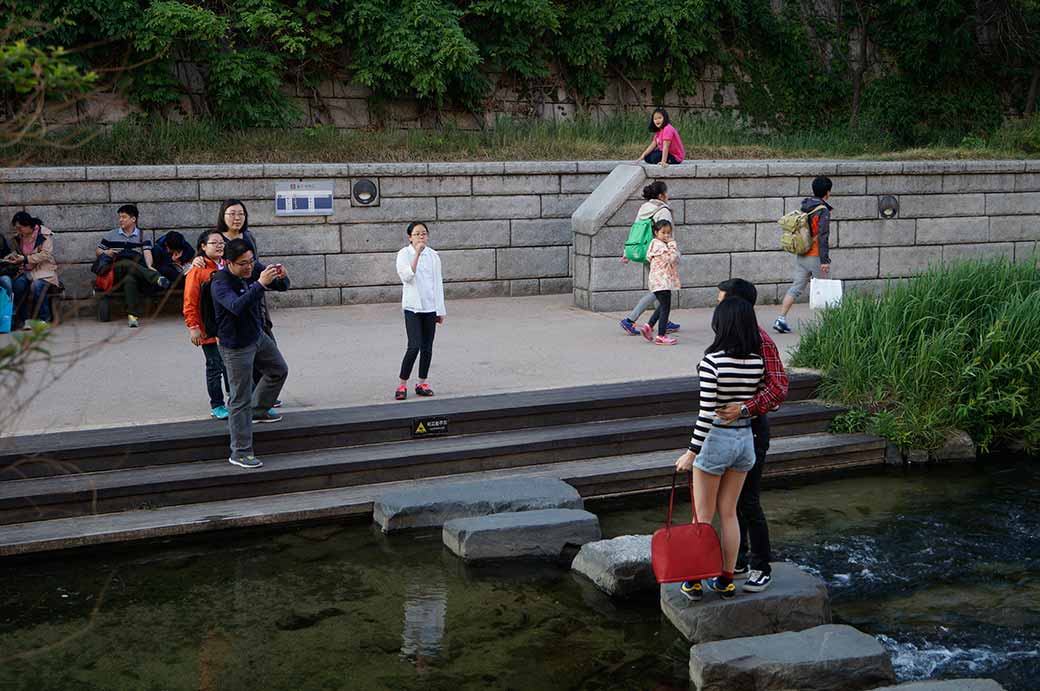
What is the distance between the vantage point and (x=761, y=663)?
5445mm

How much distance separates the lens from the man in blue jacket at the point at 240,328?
7859mm

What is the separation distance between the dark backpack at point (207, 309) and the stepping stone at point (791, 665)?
4605 mm

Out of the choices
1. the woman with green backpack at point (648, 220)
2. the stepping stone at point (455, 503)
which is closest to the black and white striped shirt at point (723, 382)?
the stepping stone at point (455, 503)

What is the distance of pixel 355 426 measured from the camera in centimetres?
881

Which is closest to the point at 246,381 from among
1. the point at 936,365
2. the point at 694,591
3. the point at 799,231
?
the point at 694,591

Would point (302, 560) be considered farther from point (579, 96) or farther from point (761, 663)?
point (579, 96)

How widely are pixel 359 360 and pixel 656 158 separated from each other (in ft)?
18.5

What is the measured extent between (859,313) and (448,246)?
582 cm

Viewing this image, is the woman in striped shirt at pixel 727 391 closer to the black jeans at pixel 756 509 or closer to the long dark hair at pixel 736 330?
the long dark hair at pixel 736 330

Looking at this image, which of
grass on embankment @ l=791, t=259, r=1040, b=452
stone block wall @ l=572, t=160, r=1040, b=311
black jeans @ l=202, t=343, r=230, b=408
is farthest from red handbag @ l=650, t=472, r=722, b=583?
stone block wall @ l=572, t=160, r=1040, b=311

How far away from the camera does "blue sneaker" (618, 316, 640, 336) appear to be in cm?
1242

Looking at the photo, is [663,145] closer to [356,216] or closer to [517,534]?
[356,216]

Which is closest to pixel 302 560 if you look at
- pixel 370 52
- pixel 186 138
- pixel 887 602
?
pixel 887 602

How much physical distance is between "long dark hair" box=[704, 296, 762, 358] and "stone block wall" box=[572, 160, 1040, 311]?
7.82 m
